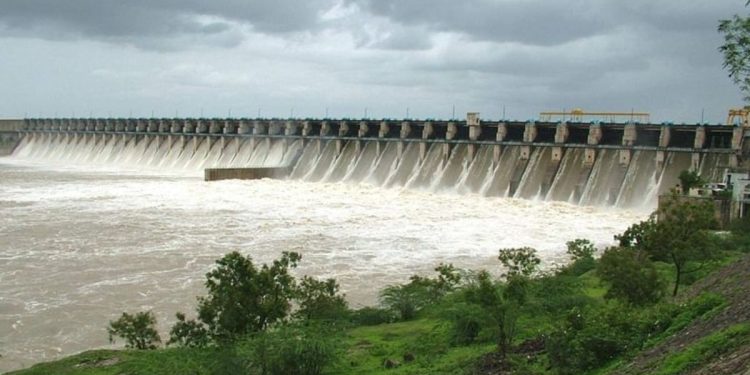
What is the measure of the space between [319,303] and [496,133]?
2641 centimetres

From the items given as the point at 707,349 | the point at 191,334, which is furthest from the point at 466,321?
the point at 707,349

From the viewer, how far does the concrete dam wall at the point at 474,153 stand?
29578mm

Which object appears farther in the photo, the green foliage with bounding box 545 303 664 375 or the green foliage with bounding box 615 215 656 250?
the green foliage with bounding box 615 215 656 250

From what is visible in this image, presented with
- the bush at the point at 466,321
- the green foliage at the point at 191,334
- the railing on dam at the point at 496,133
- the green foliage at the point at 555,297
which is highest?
the railing on dam at the point at 496,133

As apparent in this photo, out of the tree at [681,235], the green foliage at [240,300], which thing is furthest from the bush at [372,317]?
the tree at [681,235]

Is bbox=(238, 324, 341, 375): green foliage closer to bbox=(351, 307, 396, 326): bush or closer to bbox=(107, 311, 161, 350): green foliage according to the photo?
bbox=(107, 311, 161, 350): green foliage

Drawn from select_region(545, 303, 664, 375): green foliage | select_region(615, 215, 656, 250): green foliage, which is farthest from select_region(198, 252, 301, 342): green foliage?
select_region(615, 215, 656, 250): green foliage

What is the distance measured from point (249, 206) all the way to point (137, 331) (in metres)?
19.9

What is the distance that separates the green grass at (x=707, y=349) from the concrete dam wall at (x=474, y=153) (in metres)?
22.7

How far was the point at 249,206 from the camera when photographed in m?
32.3

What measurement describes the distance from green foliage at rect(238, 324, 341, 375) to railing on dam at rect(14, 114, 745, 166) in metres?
22.7

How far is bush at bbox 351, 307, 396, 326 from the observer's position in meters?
14.0

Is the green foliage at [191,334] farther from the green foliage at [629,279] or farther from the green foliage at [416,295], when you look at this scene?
the green foliage at [629,279]

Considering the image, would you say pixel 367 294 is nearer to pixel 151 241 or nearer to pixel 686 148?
pixel 151 241
